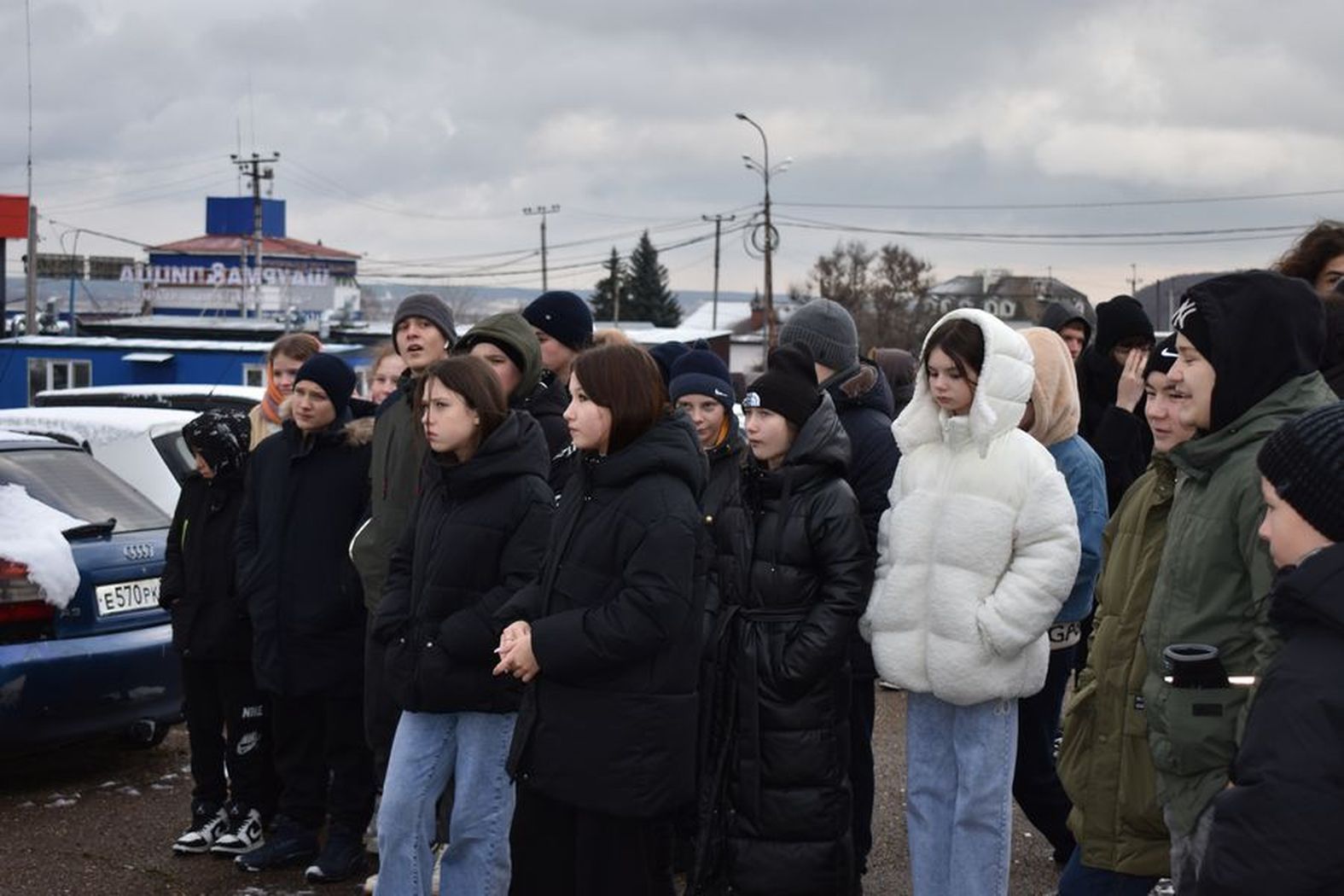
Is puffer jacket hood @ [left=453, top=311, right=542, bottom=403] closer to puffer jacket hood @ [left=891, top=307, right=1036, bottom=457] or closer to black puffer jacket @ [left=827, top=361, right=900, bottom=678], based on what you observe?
black puffer jacket @ [left=827, top=361, right=900, bottom=678]

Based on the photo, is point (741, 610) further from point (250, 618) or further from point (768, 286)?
point (768, 286)

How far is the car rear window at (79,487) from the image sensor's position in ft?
23.5

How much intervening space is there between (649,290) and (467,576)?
8511 centimetres

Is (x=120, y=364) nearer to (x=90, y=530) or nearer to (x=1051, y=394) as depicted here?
(x=90, y=530)

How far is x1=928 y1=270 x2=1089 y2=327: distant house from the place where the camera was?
286 feet

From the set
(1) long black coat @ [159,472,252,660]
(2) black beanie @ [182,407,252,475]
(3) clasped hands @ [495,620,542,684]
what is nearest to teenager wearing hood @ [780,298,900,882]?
(3) clasped hands @ [495,620,542,684]

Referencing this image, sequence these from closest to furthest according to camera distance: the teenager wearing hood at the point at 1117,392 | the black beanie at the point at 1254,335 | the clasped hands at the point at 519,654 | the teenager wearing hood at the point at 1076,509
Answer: the black beanie at the point at 1254,335 → the clasped hands at the point at 519,654 → the teenager wearing hood at the point at 1076,509 → the teenager wearing hood at the point at 1117,392

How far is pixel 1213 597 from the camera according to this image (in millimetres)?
3689

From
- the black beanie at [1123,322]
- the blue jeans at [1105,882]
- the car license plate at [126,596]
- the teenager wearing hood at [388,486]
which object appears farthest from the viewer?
the black beanie at [1123,322]

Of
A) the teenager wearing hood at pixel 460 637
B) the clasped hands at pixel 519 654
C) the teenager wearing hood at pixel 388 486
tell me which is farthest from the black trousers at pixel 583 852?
the teenager wearing hood at pixel 388 486

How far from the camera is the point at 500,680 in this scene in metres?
4.75

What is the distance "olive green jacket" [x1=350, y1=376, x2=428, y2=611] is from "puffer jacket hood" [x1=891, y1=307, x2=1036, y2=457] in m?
1.75

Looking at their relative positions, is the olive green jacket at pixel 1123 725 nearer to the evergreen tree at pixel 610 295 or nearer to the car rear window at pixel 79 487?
the car rear window at pixel 79 487

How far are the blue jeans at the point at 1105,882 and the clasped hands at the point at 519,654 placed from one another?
1.64 metres
